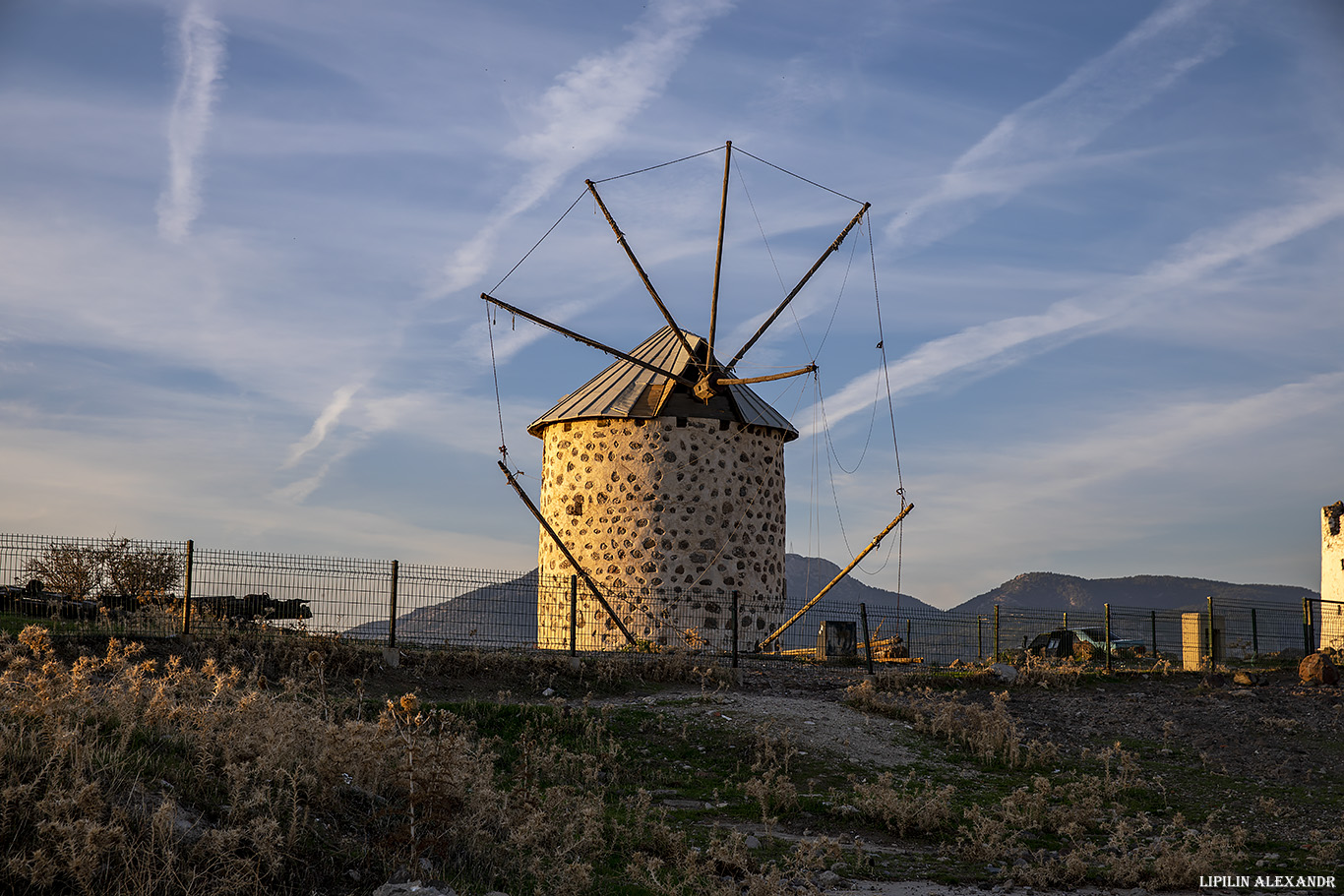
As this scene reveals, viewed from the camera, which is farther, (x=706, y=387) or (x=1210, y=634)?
(x=706, y=387)

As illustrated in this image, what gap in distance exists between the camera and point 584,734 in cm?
1126

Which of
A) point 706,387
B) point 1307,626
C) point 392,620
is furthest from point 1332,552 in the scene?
point 392,620

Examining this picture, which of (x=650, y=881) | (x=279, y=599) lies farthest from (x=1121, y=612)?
(x=650, y=881)

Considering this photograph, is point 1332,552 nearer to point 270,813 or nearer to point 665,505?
point 665,505

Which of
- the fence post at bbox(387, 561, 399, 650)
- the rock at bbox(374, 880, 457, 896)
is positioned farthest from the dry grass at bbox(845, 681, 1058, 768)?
the rock at bbox(374, 880, 457, 896)

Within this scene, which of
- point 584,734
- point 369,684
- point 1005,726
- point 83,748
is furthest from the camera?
point 369,684

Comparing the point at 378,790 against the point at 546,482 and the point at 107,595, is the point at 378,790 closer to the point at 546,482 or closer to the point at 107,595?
the point at 107,595

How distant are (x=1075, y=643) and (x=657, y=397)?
1117 cm

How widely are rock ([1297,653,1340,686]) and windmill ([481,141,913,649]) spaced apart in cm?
713

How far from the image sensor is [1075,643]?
950 inches

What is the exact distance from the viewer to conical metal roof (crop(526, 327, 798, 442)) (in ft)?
68.1

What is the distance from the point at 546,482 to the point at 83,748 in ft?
54.2

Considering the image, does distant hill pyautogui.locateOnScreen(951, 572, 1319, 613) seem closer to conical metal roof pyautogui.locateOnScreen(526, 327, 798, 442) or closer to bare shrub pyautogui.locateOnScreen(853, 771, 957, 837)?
conical metal roof pyautogui.locateOnScreen(526, 327, 798, 442)

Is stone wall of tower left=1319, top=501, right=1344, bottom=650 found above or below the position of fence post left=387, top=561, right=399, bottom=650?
above
